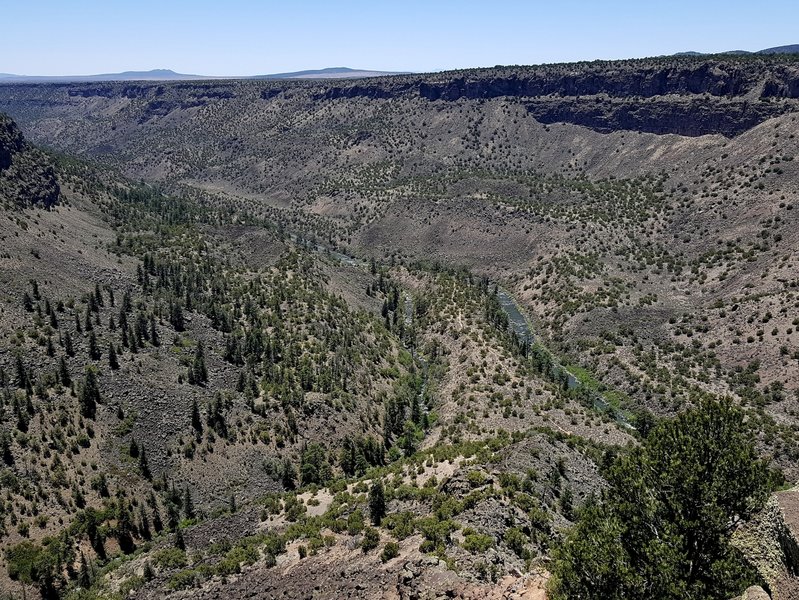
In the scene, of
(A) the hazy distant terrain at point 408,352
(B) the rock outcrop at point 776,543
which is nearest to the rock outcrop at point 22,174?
(A) the hazy distant terrain at point 408,352

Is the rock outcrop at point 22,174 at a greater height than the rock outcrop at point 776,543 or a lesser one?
greater

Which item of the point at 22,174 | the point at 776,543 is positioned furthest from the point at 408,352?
the point at 22,174

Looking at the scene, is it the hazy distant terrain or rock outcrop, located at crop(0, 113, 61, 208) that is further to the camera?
rock outcrop, located at crop(0, 113, 61, 208)

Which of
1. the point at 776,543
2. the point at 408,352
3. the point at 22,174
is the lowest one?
the point at 408,352

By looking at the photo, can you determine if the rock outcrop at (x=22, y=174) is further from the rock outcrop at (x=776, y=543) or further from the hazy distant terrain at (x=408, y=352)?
the rock outcrop at (x=776, y=543)

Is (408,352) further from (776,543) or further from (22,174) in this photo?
(22,174)

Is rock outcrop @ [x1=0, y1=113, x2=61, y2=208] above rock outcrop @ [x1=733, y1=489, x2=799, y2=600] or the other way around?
above

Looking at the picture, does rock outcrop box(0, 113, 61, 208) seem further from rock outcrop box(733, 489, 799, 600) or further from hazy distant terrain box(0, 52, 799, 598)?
rock outcrop box(733, 489, 799, 600)

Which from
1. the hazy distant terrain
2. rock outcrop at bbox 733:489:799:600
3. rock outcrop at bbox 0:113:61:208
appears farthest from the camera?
rock outcrop at bbox 0:113:61:208

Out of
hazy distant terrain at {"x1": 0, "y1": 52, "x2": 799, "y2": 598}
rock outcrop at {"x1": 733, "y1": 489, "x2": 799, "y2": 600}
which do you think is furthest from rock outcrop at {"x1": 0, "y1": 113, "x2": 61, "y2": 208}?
rock outcrop at {"x1": 733, "y1": 489, "x2": 799, "y2": 600}

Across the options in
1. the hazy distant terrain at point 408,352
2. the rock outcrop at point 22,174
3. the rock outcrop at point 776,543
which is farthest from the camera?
the rock outcrop at point 22,174

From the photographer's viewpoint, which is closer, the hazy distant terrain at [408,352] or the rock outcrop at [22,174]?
the hazy distant terrain at [408,352]

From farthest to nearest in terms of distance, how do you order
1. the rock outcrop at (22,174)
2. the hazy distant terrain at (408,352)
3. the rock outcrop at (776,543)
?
the rock outcrop at (22,174)
the hazy distant terrain at (408,352)
the rock outcrop at (776,543)

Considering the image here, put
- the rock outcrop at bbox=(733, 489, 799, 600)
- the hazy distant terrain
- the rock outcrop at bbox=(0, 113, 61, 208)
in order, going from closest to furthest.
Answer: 1. the rock outcrop at bbox=(733, 489, 799, 600)
2. the hazy distant terrain
3. the rock outcrop at bbox=(0, 113, 61, 208)
